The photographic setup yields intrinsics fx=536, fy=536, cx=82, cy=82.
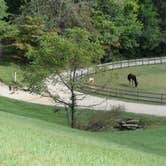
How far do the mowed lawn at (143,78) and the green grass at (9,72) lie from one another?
653 cm

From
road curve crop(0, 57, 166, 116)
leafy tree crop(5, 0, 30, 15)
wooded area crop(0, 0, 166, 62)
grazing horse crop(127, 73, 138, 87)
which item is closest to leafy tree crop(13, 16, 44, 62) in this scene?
wooded area crop(0, 0, 166, 62)

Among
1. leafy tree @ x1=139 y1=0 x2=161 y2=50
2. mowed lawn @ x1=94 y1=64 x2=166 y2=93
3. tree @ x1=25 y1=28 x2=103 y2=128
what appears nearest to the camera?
tree @ x1=25 y1=28 x2=103 y2=128

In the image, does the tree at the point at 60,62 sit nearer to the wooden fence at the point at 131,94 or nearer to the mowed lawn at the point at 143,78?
the mowed lawn at the point at 143,78

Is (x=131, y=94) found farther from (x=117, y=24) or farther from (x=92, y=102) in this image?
(x=117, y=24)

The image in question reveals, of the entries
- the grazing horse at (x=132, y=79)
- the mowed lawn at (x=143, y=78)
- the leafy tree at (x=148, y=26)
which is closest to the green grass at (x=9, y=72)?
the mowed lawn at (x=143, y=78)

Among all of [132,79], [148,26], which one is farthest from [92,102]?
[148,26]

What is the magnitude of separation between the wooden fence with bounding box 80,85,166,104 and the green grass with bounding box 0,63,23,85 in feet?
18.8

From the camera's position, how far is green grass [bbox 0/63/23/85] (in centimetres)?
4334

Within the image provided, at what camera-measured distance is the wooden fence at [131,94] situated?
3839 cm

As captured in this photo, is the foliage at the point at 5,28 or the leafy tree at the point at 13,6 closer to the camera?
the foliage at the point at 5,28

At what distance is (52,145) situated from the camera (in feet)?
42.1

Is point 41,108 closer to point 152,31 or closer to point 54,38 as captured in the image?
point 54,38

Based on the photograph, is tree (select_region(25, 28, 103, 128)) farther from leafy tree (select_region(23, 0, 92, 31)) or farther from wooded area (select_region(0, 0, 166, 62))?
leafy tree (select_region(23, 0, 92, 31))

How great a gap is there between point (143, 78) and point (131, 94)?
13.0 m
